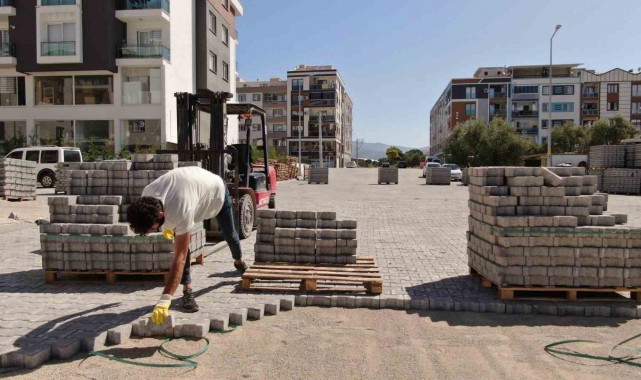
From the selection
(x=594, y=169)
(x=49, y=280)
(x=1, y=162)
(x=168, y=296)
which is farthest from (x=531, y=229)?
(x=594, y=169)

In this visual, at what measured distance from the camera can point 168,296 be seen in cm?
458

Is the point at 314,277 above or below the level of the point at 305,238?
below

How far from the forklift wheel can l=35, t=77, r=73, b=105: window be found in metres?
25.3

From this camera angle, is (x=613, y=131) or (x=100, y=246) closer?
(x=100, y=246)

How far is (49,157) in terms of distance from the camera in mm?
23016

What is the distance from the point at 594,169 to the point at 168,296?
29554 mm

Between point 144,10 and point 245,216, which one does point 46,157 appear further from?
point 245,216

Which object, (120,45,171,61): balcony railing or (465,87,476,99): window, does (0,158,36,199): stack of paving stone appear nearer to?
(120,45,171,61): balcony railing

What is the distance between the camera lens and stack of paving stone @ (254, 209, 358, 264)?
677 centimetres

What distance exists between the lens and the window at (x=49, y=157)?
22.9 m

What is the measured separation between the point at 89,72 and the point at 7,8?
6135 millimetres

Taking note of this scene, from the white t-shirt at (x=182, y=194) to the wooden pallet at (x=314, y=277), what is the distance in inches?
50.2

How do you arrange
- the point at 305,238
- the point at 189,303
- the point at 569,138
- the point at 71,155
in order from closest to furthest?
1. the point at 189,303
2. the point at 305,238
3. the point at 71,155
4. the point at 569,138

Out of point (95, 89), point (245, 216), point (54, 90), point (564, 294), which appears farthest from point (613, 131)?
point (564, 294)
